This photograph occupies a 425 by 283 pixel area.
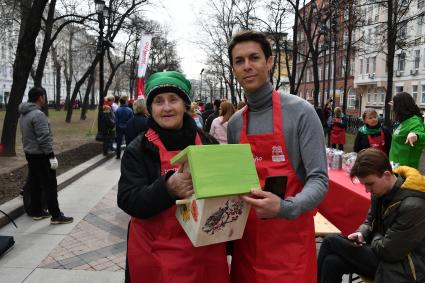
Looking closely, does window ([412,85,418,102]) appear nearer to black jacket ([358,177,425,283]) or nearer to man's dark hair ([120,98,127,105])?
man's dark hair ([120,98,127,105])

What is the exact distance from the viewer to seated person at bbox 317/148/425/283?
262 cm

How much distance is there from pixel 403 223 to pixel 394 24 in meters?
15.5

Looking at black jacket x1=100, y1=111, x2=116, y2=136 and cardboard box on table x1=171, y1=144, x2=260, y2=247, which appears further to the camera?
black jacket x1=100, y1=111, x2=116, y2=136

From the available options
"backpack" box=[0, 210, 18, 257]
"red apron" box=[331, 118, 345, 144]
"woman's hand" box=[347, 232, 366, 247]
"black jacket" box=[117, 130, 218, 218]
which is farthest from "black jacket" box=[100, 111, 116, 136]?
"black jacket" box=[117, 130, 218, 218]

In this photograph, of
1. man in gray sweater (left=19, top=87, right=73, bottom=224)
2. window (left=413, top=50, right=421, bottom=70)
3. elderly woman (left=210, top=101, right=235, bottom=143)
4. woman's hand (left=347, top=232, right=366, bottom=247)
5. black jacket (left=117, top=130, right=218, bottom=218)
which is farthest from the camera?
window (left=413, top=50, right=421, bottom=70)

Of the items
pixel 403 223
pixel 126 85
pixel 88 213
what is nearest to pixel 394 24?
pixel 88 213

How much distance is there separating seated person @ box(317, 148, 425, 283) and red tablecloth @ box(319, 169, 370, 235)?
892 mm

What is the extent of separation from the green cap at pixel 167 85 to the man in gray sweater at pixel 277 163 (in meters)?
0.27

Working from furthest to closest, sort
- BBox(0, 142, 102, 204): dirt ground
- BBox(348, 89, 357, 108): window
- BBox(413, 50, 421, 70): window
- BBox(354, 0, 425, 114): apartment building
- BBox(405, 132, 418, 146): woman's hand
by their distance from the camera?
1. BBox(348, 89, 357, 108): window
2. BBox(413, 50, 421, 70): window
3. BBox(354, 0, 425, 114): apartment building
4. BBox(0, 142, 102, 204): dirt ground
5. BBox(405, 132, 418, 146): woman's hand

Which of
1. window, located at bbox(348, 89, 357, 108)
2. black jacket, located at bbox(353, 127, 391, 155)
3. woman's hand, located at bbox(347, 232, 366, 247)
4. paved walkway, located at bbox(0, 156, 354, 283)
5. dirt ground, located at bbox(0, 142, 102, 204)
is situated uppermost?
window, located at bbox(348, 89, 357, 108)

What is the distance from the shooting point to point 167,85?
6.34 feet

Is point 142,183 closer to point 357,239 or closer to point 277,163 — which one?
point 277,163

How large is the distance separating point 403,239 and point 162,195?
1770 millimetres

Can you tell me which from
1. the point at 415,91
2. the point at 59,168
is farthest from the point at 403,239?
the point at 415,91
